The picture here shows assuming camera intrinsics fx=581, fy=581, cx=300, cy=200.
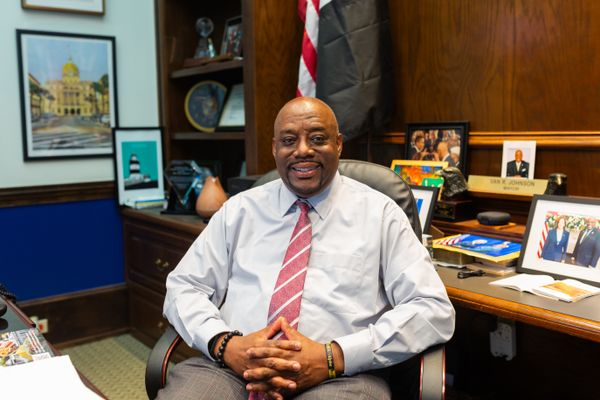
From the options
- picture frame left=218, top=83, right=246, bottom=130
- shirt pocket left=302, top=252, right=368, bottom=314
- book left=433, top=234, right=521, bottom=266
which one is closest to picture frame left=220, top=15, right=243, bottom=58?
picture frame left=218, top=83, right=246, bottom=130

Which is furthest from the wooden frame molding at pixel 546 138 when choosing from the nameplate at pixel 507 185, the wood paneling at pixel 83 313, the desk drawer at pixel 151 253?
the wood paneling at pixel 83 313

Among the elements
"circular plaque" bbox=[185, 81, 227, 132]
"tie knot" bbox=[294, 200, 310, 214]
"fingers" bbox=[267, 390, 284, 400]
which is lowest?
"fingers" bbox=[267, 390, 284, 400]

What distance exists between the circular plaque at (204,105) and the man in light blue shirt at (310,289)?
171 centimetres

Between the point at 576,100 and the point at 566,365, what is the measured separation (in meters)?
0.90

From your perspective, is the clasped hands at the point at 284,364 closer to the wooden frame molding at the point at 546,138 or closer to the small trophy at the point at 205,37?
the wooden frame molding at the point at 546,138

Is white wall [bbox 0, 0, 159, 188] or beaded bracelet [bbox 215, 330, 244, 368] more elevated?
white wall [bbox 0, 0, 159, 188]

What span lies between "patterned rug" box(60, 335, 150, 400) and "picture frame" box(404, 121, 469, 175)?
5.11ft

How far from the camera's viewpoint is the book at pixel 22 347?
1.19 metres

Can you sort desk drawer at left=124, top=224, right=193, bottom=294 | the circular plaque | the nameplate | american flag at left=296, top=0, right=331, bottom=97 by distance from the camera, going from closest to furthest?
the nameplate, american flag at left=296, top=0, right=331, bottom=97, desk drawer at left=124, top=224, right=193, bottom=294, the circular plaque

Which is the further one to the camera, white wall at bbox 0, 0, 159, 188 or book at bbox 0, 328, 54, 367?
white wall at bbox 0, 0, 159, 188

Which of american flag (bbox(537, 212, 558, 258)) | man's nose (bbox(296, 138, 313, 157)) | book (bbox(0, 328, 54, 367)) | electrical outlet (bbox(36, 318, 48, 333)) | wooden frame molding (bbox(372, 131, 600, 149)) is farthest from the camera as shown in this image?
electrical outlet (bbox(36, 318, 48, 333))

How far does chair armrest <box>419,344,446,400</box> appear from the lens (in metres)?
1.23

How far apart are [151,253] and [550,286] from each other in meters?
2.02

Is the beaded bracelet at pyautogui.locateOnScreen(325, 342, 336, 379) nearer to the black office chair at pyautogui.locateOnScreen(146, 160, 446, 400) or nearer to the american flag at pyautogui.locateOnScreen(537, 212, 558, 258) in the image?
the black office chair at pyautogui.locateOnScreen(146, 160, 446, 400)
